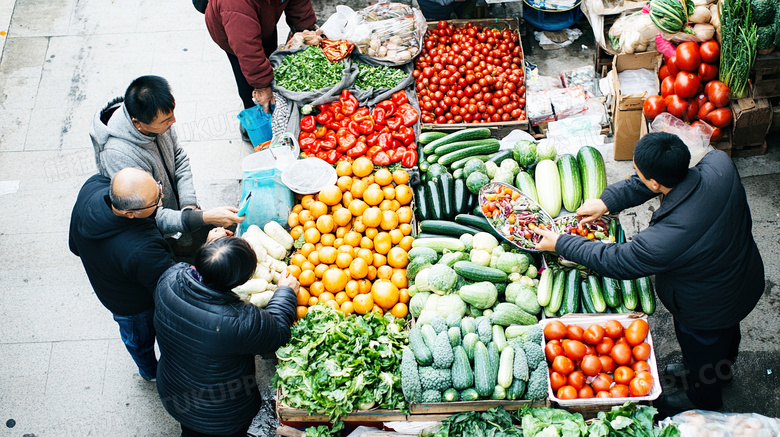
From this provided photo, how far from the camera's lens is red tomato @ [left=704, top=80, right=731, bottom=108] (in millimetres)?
4824

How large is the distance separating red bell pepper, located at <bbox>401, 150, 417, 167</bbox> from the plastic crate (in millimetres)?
2819

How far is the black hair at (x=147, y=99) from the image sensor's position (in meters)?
3.54

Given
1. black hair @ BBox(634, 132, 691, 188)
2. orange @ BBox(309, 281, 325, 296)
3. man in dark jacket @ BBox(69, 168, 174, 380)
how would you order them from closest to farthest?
black hair @ BBox(634, 132, 691, 188) → man in dark jacket @ BBox(69, 168, 174, 380) → orange @ BBox(309, 281, 325, 296)

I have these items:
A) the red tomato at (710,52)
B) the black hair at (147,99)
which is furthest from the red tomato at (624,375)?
the black hair at (147,99)

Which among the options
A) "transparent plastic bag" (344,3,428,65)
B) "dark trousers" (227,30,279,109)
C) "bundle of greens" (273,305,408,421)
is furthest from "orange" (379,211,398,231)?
"dark trousers" (227,30,279,109)

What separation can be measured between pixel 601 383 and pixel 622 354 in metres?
0.22

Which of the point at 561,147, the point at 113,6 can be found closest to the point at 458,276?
the point at 561,147

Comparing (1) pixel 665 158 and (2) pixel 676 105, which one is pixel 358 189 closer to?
(1) pixel 665 158

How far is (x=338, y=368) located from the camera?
11.3 feet

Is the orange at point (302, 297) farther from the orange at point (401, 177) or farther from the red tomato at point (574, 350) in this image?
the red tomato at point (574, 350)

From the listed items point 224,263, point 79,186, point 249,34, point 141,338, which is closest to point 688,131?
point 249,34

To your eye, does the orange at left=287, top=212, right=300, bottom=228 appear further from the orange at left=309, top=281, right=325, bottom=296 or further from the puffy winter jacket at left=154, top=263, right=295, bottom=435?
the puffy winter jacket at left=154, top=263, right=295, bottom=435

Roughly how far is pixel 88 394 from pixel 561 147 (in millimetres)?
4382

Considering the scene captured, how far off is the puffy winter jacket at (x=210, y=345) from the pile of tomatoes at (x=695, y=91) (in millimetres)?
3518
